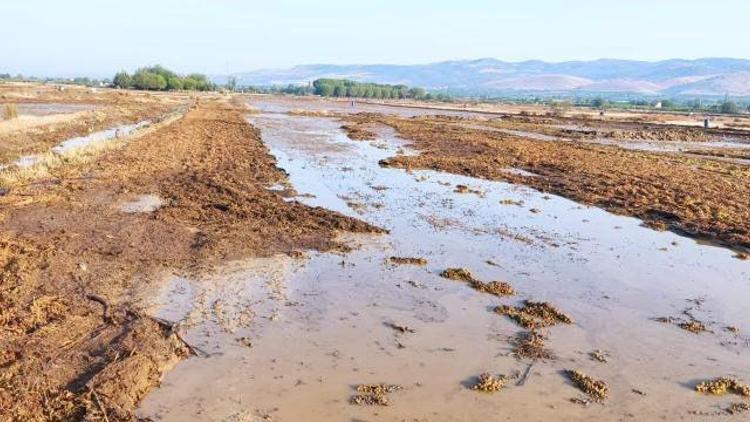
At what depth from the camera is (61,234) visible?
11.3m

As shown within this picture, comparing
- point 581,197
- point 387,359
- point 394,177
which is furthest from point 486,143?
point 387,359

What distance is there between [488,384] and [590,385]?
1134mm

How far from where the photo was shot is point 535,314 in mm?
8766

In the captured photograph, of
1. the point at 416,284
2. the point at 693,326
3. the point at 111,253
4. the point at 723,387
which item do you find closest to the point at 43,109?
the point at 111,253

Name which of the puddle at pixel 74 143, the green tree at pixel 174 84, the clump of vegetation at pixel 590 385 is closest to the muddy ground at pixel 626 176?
the clump of vegetation at pixel 590 385

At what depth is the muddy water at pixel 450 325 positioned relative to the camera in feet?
20.3

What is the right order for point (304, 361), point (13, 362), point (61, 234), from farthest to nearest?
point (61, 234), point (304, 361), point (13, 362)

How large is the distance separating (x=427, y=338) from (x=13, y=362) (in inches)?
185

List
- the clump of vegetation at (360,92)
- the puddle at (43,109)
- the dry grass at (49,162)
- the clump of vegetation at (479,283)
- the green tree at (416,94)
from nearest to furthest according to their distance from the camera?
the clump of vegetation at (479,283)
the dry grass at (49,162)
the puddle at (43,109)
the clump of vegetation at (360,92)
the green tree at (416,94)

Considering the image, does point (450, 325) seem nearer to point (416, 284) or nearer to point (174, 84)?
point (416, 284)

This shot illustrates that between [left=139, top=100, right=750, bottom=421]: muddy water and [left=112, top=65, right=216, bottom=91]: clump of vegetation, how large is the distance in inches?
4537

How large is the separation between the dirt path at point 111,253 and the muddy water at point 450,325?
52 centimetres

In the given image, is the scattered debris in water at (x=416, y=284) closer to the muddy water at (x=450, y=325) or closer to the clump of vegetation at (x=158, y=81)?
the muddy water at (x=450, y=325)

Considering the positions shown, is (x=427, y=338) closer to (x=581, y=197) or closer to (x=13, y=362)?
(x=13, y=362)
